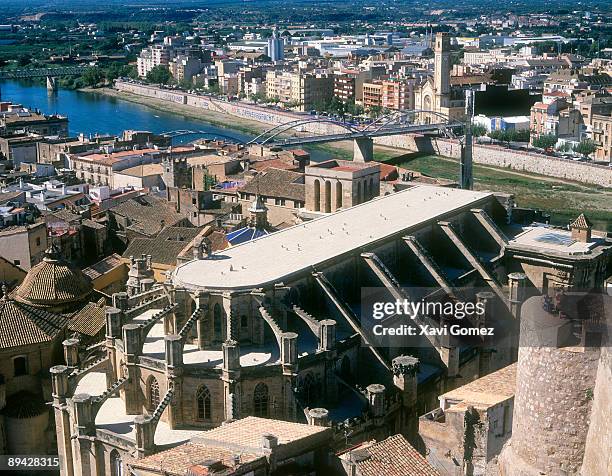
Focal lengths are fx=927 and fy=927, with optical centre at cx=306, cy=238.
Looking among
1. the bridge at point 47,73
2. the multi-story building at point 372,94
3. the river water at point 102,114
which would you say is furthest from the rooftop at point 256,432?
the bridge at point 47,73

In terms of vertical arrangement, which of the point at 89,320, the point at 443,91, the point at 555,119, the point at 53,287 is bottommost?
the point at 555,119

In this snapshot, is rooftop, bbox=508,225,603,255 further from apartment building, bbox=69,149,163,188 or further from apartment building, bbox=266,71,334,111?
apartment building, bbox=266,71,334,111

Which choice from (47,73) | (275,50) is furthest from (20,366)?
(275,50)

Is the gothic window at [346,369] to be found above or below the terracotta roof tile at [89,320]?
below

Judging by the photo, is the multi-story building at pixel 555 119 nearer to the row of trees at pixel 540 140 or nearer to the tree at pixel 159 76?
the row of trees at pixel 540 140

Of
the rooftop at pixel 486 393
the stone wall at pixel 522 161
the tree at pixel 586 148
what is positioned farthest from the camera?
the tree at pixel 586 148

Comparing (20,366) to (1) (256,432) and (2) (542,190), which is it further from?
(2) (542,190)
